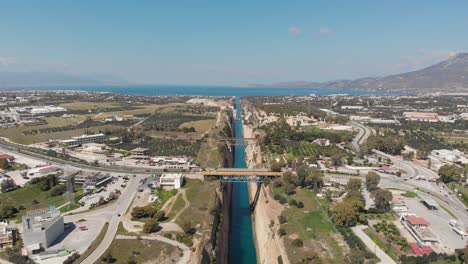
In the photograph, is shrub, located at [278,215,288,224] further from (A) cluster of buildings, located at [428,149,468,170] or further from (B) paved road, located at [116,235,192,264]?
(A) cluster of buildings, located at [428,149,468,170]

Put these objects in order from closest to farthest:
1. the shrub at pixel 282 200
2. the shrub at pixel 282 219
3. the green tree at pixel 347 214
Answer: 1. the green tree at pixel 347 214
2. the shrub at pixel 282 219
3. the shrub at pixel 282 200

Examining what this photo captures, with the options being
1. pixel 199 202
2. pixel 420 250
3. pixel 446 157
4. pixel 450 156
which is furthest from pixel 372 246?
pixel 450 156

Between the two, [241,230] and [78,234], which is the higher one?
[78,234]

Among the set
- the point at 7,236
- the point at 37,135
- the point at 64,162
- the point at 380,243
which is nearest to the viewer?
the point at 7,236

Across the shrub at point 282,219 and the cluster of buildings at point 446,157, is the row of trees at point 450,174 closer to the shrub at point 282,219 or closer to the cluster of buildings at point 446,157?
the cluster of buildings at point 446,157

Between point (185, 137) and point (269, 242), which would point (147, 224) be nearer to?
point (269, 242)

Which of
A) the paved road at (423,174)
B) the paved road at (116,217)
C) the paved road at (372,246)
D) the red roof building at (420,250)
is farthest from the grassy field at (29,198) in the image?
the paved road at (423,174)

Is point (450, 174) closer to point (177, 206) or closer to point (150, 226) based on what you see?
point (177, 206)

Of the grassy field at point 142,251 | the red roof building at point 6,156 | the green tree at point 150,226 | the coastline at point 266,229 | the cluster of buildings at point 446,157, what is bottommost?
the coastline at point 266,229
